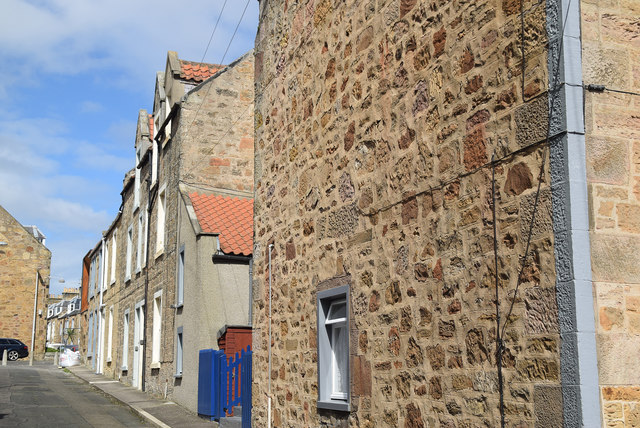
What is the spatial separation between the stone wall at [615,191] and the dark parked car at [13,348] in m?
40.5

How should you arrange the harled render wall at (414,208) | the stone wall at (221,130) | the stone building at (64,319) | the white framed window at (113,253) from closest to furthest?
1. the harled render wall at (414,208)
2. the stone wall at (221,130)
3. the white framed window at (113,253)
4. the stone building at (64,319)

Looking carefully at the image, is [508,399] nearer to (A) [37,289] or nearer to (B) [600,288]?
(B) [600,288]

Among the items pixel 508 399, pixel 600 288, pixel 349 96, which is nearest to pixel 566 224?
pixel 600 288

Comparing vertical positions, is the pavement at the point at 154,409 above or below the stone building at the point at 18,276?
below

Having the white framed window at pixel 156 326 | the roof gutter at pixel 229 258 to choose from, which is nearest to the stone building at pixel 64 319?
the white framed window at pixel 156 326

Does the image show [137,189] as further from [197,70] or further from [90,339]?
[90,339]

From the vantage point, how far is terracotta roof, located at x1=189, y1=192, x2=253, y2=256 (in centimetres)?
1598

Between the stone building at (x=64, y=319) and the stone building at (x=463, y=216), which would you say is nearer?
the stone building at (x=463, y=216)

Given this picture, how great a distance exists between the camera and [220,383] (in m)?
13.7

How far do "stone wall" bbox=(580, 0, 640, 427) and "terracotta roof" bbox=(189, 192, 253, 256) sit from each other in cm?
1153

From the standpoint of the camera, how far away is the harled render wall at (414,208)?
503 cm

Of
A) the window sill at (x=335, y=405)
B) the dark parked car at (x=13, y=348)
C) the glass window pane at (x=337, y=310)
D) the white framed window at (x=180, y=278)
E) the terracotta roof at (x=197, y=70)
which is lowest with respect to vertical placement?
the dark parked car at (x=13, y=348)

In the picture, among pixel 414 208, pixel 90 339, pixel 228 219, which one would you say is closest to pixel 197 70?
pixel 228 219

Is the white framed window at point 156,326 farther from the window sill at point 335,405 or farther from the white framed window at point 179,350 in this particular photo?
the window sill at point 335,405
